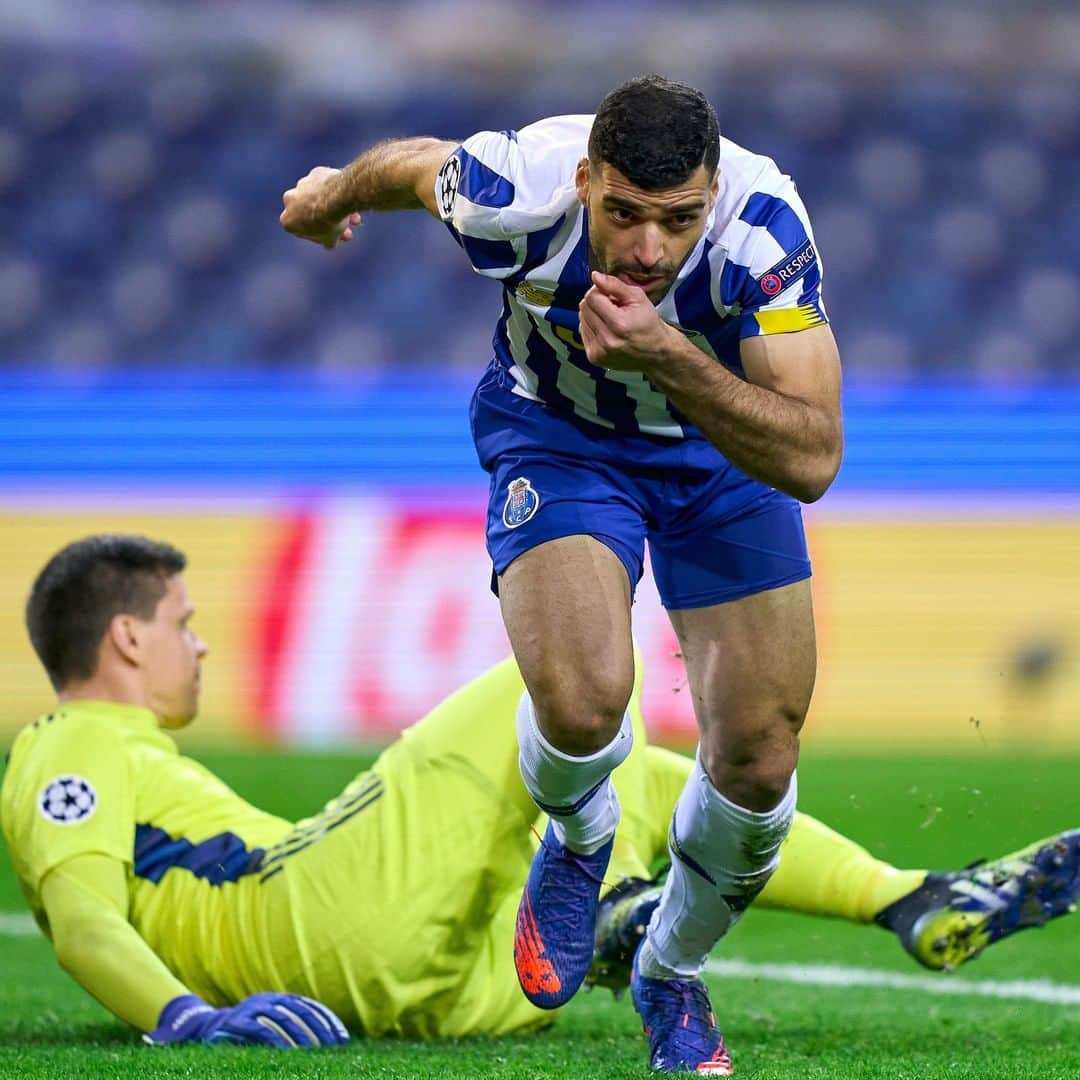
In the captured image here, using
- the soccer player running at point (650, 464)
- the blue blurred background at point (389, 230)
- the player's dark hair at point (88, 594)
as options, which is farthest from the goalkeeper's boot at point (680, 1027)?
the blue blurred background at point (389, 230)

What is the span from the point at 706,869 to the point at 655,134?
1.39 metres

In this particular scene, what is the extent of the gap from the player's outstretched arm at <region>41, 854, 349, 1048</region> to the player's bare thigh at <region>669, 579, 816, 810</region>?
921 millimetres

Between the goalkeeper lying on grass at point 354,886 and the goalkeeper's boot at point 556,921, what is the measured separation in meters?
0.26

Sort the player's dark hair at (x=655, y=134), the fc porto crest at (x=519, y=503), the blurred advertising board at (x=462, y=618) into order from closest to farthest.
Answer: the player's dark hair at (x=655, y=134) → the fc porto crest at (x=519, y=503) → the blurred advertising board at (x=462, y=618)

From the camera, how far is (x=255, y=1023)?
11.7 feet

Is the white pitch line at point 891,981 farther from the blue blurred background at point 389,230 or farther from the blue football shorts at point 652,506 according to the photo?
the blue blurred background at point 389,230

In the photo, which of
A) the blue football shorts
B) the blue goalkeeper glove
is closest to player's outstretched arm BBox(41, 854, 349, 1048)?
the blue goalkeeper glove

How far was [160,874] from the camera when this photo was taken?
13.0 feet

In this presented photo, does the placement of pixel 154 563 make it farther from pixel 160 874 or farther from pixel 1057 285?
pixel 1057 285

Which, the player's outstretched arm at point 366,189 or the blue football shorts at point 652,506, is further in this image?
the player's outstretched arm at point 366,189

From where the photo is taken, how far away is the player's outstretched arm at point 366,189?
375cm

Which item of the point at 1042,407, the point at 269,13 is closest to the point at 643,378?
the point at 1042,407

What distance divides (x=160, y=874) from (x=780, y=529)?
58.1 inches

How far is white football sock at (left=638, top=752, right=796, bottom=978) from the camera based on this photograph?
3.56 m
